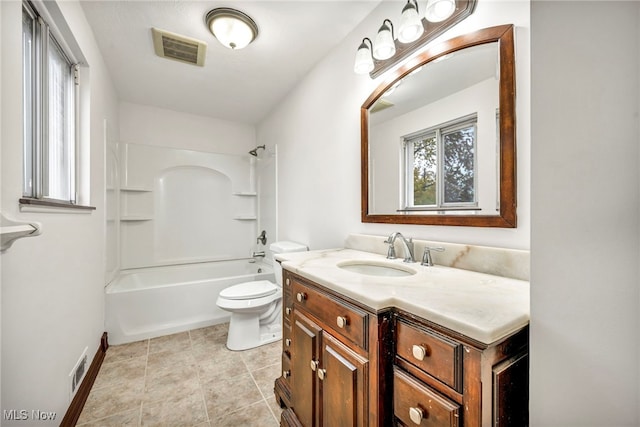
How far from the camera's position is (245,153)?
3830 mm

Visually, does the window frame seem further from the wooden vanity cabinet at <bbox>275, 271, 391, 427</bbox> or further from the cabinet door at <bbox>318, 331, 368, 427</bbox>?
the cabinet door at <bbox>318, 331, 368, 427</bbox>

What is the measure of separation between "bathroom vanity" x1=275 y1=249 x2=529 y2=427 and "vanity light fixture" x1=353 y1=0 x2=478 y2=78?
1154 mm

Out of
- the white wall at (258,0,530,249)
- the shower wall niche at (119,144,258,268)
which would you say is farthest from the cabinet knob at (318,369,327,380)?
the shower wall niche at (119,144,258,268)

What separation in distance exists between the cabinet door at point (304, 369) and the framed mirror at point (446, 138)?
77cm

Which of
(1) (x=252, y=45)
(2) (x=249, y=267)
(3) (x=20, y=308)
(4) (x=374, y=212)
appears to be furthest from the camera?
(2) (x=249, y=267)

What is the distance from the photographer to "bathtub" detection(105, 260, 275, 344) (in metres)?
2.27

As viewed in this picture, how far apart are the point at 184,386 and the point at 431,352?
1.74 m

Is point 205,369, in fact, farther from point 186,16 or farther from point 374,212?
point 186,16

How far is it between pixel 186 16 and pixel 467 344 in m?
2.30

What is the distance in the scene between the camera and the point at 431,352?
2.21 ft

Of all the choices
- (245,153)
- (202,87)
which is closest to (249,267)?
(245,153)

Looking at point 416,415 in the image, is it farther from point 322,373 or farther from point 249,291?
point 249,291

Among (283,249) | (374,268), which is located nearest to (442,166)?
(374,268)

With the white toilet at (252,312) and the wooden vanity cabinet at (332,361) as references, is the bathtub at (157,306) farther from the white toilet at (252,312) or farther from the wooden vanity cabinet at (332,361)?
the wooden vanity cabinet at (332,361)
